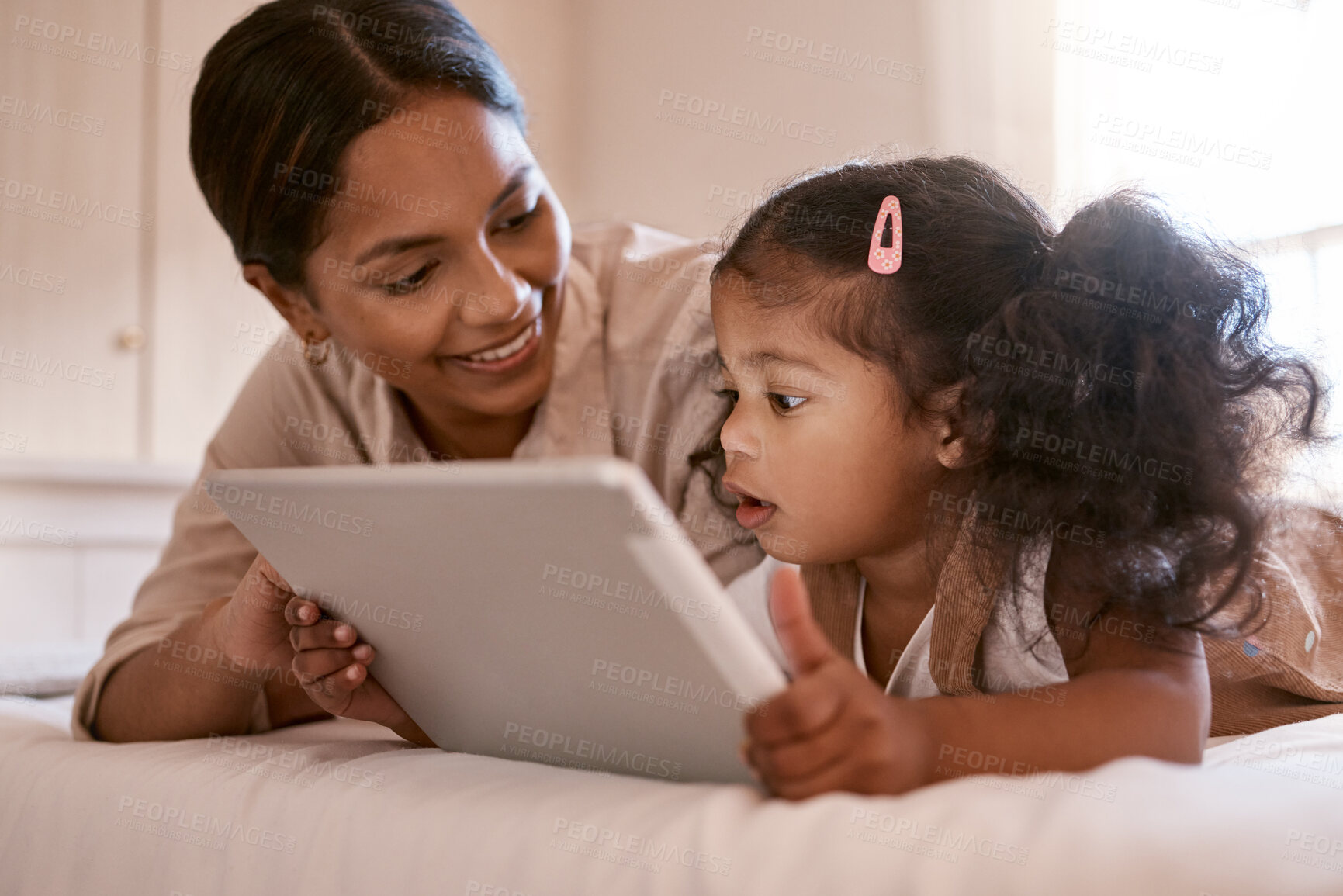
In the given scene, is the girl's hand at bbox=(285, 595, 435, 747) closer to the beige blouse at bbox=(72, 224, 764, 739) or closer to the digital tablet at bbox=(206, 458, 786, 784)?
the digital tablet at bbox=(206, 458, 786, 784)

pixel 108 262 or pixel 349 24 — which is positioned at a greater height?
pixel 349 24

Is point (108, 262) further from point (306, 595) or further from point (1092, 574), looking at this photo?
point (1092, 574)

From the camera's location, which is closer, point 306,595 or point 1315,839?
point 1315,839

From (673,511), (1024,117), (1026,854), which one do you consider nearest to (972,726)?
(1026,854)

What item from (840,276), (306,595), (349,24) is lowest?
(306,595)

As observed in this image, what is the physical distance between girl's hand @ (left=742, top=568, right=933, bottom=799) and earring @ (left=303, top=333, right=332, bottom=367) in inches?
37.0

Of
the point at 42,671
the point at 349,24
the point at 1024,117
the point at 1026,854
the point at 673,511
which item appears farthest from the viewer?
the point at 1024,117

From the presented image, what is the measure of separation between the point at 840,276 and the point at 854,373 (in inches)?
3.9

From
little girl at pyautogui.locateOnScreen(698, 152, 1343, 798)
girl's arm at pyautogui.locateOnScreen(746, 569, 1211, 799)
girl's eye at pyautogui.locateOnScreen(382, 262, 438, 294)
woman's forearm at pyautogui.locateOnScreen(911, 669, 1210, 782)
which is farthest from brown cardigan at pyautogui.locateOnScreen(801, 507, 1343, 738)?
girl's eye at pyautogui.locateOnScreen(382, 262, 438, 294)

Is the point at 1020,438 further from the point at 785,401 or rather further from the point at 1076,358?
the point at 785,401

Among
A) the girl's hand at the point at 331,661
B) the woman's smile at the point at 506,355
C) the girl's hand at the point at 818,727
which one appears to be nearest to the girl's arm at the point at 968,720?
the girl's hand at the point at 818,727

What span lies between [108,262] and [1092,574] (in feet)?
8.34

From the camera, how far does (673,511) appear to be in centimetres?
135

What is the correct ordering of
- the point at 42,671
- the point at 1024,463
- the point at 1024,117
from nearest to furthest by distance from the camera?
the point at 1024,463 → the point at 42,671 → the point at 1024,117
